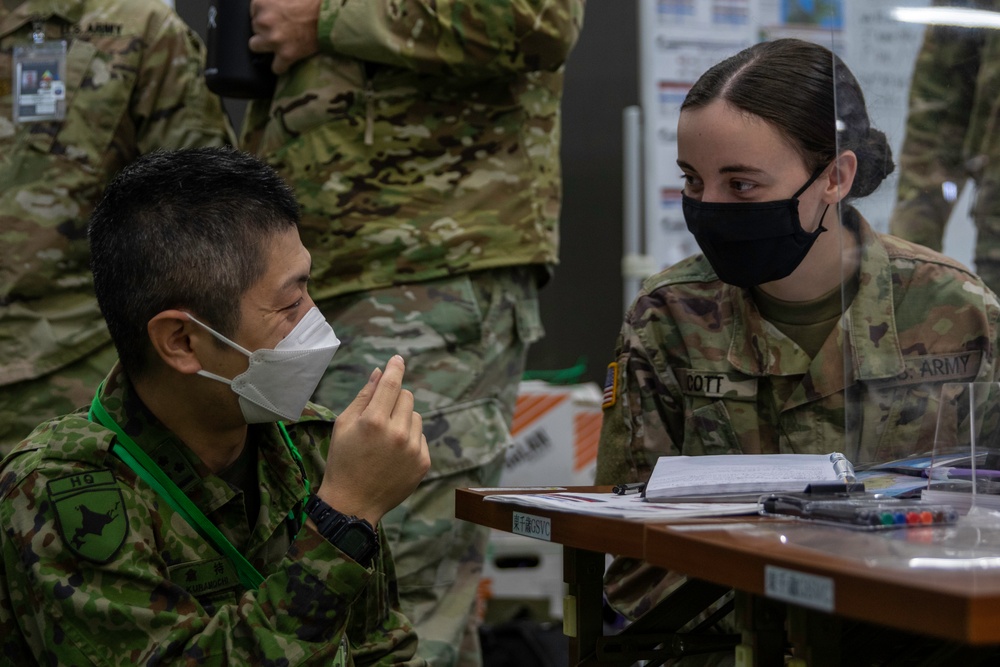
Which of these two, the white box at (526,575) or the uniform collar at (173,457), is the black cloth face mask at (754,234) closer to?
the uniform collar at (173,457)

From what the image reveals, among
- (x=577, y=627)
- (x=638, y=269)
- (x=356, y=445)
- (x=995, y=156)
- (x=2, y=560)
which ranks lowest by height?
(x=638, y=269)

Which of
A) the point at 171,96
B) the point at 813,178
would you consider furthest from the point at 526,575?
the point at 813,178

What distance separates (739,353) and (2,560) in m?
1.04

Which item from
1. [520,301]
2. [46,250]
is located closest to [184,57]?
[46,250]

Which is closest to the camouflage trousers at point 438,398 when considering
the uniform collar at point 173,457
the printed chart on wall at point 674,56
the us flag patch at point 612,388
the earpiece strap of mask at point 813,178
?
the us flag patch at point 612,388

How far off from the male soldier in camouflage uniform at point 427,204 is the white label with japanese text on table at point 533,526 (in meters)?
0.86

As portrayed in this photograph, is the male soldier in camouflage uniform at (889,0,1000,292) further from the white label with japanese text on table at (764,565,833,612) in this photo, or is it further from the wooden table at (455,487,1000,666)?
the white label with japanese text on table at (764,565,833,612)

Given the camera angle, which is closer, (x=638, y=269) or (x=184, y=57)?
(x=184, y=57)

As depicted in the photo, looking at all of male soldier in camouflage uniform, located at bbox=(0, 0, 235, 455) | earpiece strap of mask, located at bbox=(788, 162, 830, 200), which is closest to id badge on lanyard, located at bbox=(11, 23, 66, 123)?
male soldier in camouflage uniform, located at bbox=(0, 0, 235, 455)

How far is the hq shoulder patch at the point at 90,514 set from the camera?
4.11ft

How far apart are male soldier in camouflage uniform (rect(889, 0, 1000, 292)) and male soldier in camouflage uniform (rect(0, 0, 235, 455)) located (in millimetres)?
1429

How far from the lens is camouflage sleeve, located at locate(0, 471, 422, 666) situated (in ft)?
4.06

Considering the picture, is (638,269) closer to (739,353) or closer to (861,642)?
(739,353)

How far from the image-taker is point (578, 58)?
470cm
